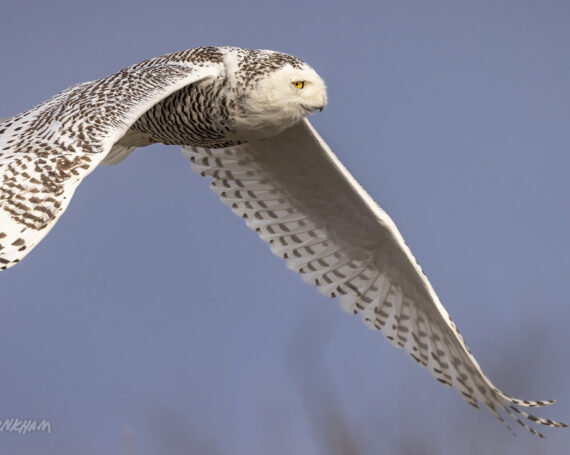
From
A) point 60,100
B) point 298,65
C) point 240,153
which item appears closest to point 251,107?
point 298,65

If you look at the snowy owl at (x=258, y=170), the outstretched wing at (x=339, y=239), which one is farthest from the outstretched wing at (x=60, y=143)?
the outstretched wing at (x=339, y=239)

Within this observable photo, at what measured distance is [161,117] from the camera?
24.2 ft

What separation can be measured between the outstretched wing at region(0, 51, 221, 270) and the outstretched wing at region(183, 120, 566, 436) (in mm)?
1735

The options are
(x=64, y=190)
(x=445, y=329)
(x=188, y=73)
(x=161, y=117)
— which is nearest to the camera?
(x=64, y=190)

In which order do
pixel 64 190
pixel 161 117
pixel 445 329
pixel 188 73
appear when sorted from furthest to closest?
1. pixel 445 329
2. pixel 161 117
3. pixel 188 73
4. pixel 64 190

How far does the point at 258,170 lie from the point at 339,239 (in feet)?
2.69

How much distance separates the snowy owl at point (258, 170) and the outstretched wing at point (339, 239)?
10 millimetres

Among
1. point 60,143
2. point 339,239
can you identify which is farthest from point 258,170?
point 60,143

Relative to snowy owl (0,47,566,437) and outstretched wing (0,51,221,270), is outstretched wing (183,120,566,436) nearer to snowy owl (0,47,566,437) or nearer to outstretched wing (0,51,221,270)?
snowy owl (0,47,566,437)

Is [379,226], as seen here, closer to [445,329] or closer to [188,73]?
[445,329]

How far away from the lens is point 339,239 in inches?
353

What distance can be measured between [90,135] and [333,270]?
3413 mm

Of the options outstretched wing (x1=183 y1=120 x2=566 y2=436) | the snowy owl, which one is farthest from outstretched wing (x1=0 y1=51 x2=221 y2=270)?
outstretched wing (x1=183 y1=120 x2=566 y2=436)

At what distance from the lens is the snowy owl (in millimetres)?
5941
